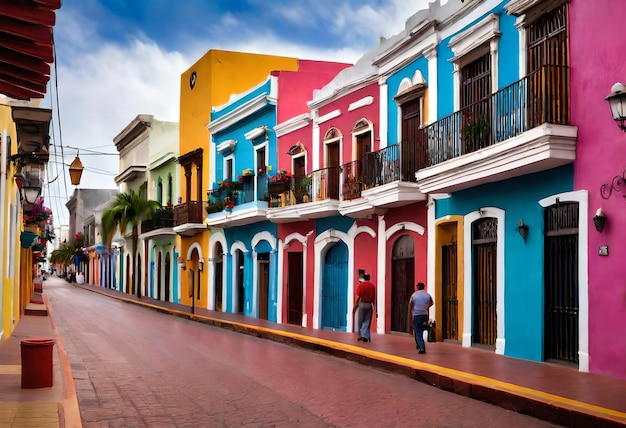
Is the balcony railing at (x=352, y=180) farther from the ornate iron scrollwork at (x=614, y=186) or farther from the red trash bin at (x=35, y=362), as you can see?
the red trash bin at (x=35, y=362)

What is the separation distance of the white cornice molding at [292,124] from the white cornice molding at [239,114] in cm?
134

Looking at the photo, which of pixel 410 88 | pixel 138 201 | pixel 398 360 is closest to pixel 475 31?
pixel 410 88

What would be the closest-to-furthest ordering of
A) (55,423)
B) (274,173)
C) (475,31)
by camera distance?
(55,423) → (475,31) → (274,173)

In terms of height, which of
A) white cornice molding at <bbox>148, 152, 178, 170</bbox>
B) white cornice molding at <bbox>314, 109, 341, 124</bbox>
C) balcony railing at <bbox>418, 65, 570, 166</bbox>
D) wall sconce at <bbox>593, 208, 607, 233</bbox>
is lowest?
wall sconce at <bbox>593, 208, 607, 233</bbox>

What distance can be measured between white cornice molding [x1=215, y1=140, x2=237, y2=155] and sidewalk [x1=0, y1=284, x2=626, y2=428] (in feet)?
43.6

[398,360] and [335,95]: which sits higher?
[335,95]

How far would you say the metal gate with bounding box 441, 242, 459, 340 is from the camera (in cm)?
1599

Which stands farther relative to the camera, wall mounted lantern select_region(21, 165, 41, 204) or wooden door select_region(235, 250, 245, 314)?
wooden door select_region(235, 250, 245, 314)

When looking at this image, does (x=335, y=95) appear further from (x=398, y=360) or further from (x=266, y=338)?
(x=398, y=360)

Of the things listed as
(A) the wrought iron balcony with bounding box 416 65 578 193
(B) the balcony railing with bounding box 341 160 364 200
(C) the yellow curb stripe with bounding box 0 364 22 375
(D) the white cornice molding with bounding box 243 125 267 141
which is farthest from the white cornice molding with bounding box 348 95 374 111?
(C) the yellow curb stripe with bounding box 0 364 22 375

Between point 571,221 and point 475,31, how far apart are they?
4.60 meters

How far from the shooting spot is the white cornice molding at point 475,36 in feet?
46.8

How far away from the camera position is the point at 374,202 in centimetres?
1764

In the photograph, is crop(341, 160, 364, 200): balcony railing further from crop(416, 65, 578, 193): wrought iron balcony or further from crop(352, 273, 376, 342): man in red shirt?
crop(416, 65, 578, 193): wrought iron balcony
